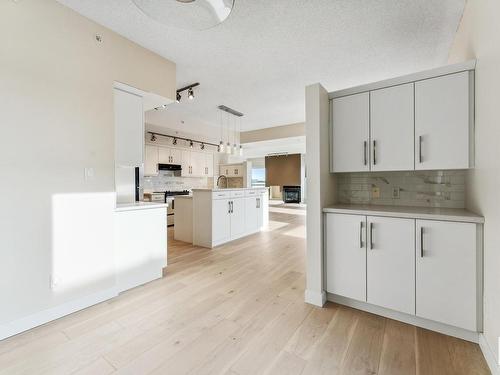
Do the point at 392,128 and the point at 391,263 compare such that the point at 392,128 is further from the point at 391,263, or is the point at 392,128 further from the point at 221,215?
the point at 221,215

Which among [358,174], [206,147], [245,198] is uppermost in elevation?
[206,147]

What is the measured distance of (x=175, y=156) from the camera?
6285 mm

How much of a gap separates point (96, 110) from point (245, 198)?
326cm

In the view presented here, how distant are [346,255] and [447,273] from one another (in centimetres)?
72

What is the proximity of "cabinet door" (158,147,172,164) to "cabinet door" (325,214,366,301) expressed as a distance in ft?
15.9

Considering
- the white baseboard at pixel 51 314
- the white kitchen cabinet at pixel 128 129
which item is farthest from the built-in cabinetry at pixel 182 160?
the white baseboard at pixel 51 314

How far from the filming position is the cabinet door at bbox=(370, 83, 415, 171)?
203cm

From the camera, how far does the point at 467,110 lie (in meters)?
1.80

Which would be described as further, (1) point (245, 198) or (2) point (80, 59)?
(1) point (245, 198)

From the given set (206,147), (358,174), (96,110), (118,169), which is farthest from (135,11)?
(206,147)

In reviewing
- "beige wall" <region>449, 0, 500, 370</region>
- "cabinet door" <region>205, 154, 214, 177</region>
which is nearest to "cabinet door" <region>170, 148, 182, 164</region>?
"cabinet door" <region>205, 154, 214, 177</region>

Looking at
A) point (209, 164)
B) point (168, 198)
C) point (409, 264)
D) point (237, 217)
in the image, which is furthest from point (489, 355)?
point (209, 164)

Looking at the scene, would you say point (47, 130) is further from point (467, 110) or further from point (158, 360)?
point (467, 110)

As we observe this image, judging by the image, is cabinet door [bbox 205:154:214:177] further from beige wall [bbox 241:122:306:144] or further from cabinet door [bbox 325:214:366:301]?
cabinet door [bbox 325:214:366:301]
